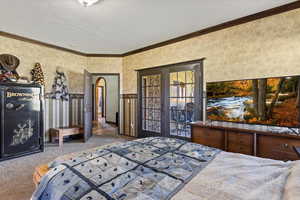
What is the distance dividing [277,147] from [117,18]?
317 centimetres

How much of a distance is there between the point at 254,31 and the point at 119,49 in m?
3.28

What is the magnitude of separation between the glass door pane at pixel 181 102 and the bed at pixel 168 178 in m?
2.19

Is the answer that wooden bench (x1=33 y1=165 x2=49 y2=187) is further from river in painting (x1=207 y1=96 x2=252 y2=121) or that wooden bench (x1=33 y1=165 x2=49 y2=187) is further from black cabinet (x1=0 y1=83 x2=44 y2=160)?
river in painting (x1=207 y1=96 x2=252 y2=121)

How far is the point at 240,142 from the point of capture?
8.09 feet

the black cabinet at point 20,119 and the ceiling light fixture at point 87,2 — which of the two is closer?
the ceiling light fixture at point 87,2

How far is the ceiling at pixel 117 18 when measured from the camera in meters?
2.45

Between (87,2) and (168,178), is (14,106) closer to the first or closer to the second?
(87,2)

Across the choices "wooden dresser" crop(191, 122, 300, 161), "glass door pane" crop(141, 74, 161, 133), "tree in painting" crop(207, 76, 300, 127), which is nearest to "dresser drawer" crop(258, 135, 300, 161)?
"wooden dresser" crop(191, 122, 300, 161)

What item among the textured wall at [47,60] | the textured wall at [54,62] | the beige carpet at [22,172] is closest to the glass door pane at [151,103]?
the textured wall at [54,62]

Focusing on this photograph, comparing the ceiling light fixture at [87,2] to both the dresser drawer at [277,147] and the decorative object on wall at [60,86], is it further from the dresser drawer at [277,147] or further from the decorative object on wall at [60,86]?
the dresser drawer at [277,147]

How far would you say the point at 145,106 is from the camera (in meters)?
4.61

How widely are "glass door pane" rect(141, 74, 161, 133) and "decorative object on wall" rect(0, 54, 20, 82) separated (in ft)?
9.55

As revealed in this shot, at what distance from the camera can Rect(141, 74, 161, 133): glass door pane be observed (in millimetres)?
4266

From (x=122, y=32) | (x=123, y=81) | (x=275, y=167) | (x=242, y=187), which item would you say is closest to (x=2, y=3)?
(x=122, y=32)
